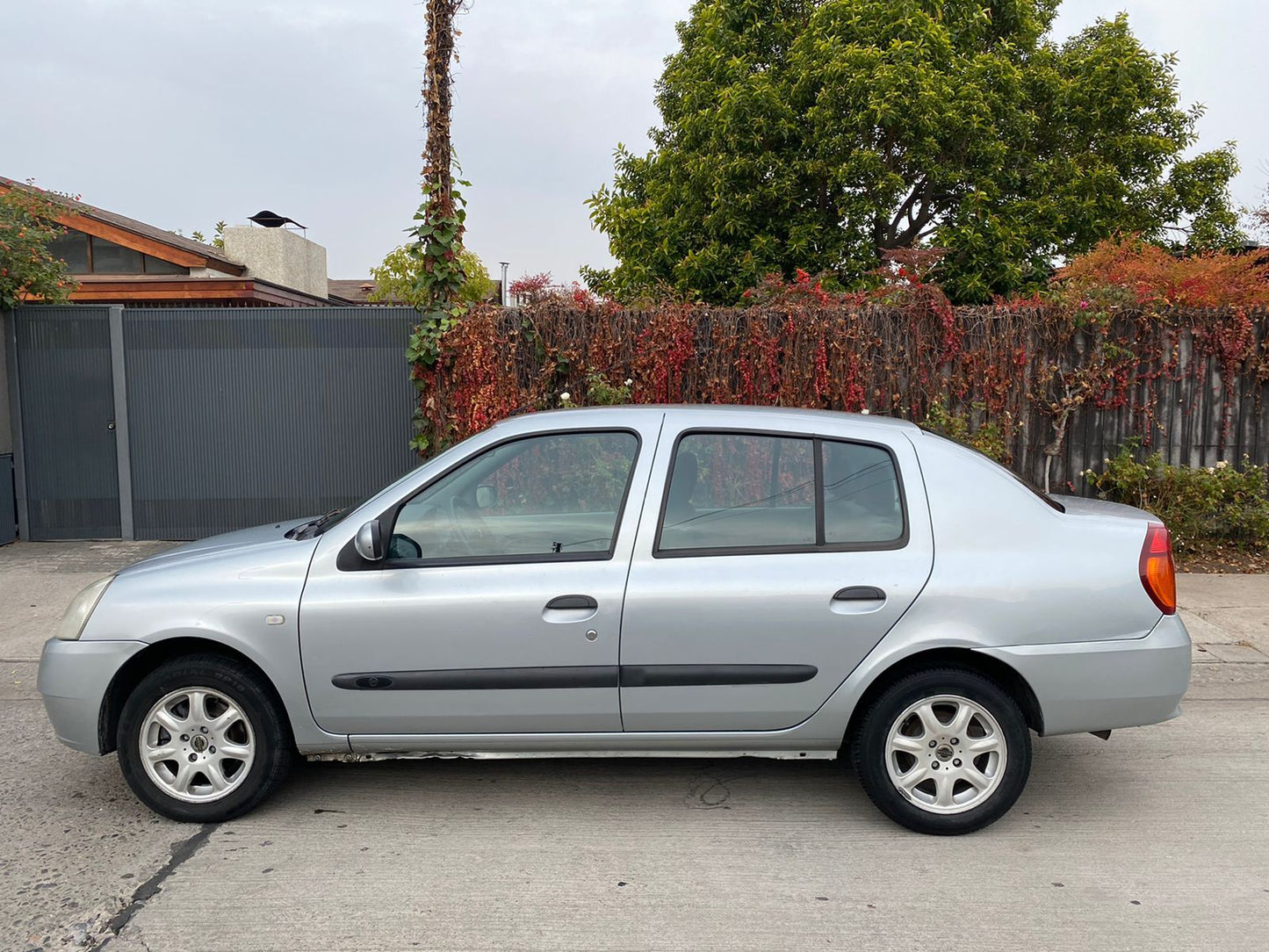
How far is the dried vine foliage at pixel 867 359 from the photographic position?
8.98 metres

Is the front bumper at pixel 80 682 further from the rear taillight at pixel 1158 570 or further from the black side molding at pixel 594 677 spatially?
the rear taillight at pixel 1158 570

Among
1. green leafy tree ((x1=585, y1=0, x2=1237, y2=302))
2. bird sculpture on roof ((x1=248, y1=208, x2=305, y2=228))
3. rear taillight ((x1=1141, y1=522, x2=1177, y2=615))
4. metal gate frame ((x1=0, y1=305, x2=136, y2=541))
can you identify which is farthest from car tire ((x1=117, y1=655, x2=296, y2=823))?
bird sculpture on roof ((x1=248, y1=208, x2=305, y2=228))

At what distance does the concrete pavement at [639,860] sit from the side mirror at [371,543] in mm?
1079

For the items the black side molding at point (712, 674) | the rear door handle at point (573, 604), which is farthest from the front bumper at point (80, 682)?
the black side molding at point (712, 674)

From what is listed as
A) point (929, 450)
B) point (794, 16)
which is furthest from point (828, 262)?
point (929, 450)

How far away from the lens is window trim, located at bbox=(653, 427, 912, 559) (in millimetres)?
3766

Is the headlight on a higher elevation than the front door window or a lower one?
lower

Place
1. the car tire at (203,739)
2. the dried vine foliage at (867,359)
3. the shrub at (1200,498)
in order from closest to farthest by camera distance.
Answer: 1. the car tire at (203,739)
2. the shrub at (1200,498)
3. the dried vine foliage at (867,359)

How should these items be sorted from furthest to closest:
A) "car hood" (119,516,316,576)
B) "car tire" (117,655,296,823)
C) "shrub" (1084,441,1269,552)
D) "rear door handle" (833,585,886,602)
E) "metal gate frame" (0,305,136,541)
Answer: "metal gate frame" (0,305,136,541) → "shrub" (1084,441,1269,552) → "car hood" (119,516,316,576) → "car tire" (117,655,296,823) → "rear door handle" (833,585,886,602)

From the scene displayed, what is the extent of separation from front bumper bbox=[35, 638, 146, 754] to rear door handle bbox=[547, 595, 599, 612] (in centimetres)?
159

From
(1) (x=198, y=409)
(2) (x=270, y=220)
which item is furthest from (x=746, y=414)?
(2) (x=270, y=220)

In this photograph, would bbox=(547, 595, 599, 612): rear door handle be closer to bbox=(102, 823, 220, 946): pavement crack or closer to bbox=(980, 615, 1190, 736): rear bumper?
bbox=(980, 615, 1190, 736): rear bumper

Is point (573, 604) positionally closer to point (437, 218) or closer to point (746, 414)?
point (746, 414)

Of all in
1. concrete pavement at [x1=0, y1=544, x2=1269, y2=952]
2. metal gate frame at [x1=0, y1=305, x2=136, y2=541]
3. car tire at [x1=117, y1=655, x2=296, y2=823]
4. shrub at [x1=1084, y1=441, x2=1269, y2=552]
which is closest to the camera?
concrete pavement at [x1=0, y1=544, x2=1269, y2=952]
